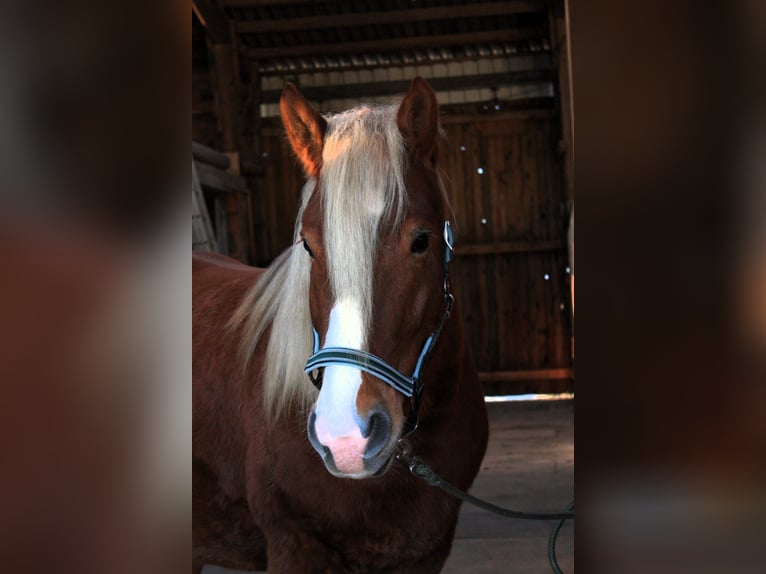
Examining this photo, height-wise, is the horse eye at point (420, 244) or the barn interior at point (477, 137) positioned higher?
the barn interior at point (477, 137)

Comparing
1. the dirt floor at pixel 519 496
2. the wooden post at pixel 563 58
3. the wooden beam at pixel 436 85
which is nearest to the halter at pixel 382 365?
the dirt floor at pixel 519 496

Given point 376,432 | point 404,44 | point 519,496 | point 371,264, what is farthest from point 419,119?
point 404,44

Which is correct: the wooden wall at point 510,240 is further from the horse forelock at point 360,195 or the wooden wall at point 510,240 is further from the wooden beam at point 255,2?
the horse forelock at point 360,195

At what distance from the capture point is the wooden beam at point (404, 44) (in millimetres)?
8656

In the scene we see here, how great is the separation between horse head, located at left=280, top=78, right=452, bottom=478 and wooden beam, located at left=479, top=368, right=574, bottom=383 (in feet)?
25.7

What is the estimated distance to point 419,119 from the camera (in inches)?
70.6

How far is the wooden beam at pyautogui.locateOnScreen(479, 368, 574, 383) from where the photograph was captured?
31.0 feet

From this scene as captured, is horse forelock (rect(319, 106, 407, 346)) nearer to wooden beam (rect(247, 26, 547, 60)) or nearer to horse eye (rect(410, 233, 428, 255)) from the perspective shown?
horse eye (rect(410, 233, 428, 255))

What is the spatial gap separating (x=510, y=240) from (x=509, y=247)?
0.25 m

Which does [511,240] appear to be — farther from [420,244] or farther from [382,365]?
[382,365]

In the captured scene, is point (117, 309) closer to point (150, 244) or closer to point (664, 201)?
point (150, 244)

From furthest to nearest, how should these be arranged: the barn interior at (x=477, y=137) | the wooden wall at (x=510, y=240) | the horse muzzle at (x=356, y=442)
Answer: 1. the wooden wall at (x=510, y=240)
2. the barn interior at (x=477, y=137)
3. the horse muzzle at (x=356, y=442)

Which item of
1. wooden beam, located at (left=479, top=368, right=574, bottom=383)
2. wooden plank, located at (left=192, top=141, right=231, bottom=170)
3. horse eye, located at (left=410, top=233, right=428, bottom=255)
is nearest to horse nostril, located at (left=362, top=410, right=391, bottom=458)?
horse eye, located at (left=410, top=233, right=428, bottom=255)

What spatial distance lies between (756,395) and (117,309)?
0.57 metres
